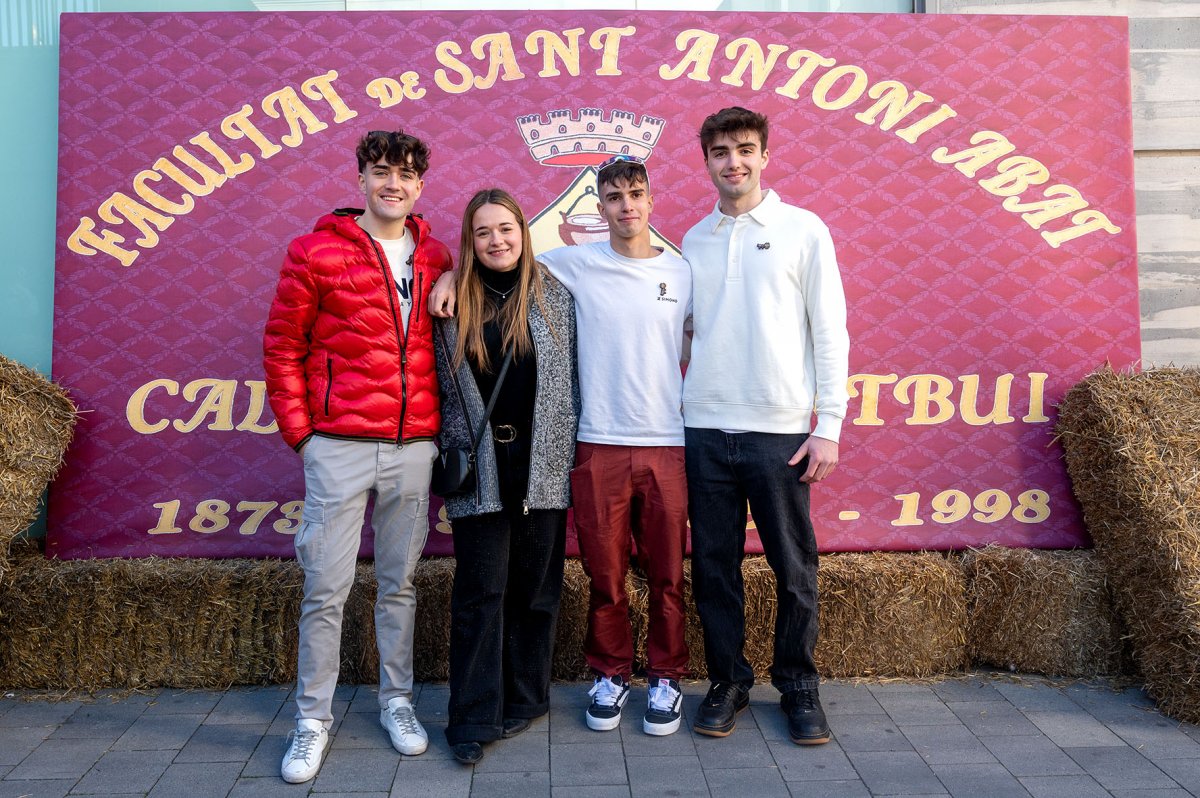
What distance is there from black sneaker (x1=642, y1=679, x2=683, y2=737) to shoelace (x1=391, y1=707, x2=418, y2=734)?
2.56 ft

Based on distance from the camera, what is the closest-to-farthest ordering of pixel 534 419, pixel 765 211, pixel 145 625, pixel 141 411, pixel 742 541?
pixel 534 419 < pixel 765 211 < pixel 742 541 < pixel 145 625 < pixel 141 411

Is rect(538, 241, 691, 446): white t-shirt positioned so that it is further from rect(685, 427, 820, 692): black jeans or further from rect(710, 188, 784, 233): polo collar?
rect(710, 188, 784, 233): polo collar

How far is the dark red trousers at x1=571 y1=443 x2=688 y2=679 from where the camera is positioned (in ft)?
10.0

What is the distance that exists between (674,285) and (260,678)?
2201mm

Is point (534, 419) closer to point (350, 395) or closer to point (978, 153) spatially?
point (350, 395)

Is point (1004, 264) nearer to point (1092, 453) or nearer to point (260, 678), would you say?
point (1092, 453)

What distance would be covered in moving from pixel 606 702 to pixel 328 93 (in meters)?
2.71

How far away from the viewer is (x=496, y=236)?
114 inches

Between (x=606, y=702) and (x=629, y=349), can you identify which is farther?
(x=606, y=702)

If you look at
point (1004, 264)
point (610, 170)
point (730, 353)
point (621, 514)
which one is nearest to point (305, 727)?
point (621, 514)

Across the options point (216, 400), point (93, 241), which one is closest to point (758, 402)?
point (216, 400)

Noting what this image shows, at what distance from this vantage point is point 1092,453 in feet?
12.0

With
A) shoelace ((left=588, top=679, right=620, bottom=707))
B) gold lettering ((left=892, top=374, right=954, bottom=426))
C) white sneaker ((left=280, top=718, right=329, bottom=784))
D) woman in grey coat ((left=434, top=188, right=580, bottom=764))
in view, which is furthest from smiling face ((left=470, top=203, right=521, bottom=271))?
gold lettering ((left=892, top=374, right=954, bottom=426))

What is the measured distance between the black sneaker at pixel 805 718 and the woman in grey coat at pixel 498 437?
91 centimetres
